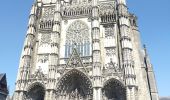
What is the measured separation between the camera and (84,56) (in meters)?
31.2

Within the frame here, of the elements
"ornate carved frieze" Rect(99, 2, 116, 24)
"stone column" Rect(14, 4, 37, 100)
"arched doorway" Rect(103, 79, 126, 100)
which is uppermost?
"ornate carved frieze" Rect(99, 2, 116, 24)

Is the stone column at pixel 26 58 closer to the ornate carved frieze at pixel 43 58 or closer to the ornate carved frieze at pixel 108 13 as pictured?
the ornate carved frieze at pixel 43 58

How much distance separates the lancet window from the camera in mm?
32122

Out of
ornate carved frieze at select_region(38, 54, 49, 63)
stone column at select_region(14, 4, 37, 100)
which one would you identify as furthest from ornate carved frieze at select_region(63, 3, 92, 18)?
ornate carved frieze at select_region(38, 54, 49, 63)

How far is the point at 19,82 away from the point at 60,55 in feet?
22.5

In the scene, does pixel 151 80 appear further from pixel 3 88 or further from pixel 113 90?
pixel 3 88

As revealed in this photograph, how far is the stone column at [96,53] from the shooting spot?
27.3m

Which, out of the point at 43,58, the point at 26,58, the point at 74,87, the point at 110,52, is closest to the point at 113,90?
the point at 74,87

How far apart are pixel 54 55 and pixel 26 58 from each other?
4.13 metres

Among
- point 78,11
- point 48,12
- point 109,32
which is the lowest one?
point 109,32

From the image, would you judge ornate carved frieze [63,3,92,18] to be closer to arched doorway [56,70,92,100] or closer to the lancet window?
the lancet window

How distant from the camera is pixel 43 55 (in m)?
33.0

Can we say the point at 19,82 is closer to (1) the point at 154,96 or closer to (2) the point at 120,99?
(2) the point at 120,99

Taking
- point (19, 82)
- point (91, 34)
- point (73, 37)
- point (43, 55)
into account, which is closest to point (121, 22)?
point (91, 34)
